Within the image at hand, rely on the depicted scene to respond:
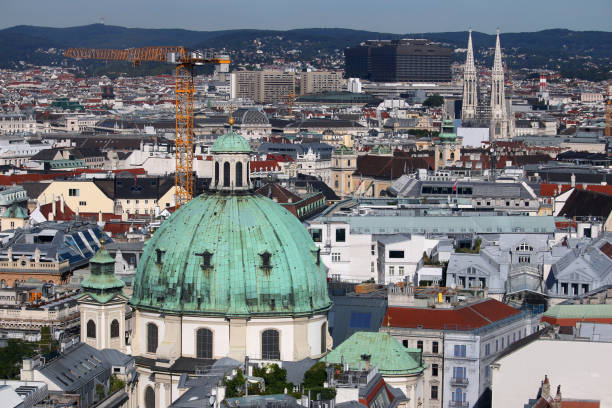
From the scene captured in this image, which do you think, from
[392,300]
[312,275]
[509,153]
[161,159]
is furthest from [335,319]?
[509,153]

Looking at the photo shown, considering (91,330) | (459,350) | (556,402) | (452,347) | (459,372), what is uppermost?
(91,330)

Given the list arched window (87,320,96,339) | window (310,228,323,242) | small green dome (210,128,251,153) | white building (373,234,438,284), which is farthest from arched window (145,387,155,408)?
window (310,228,323,242)

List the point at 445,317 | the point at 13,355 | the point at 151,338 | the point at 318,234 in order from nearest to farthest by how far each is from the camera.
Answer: the point at 151,338, the point at 13,355, the point at 445,317, the point at 318,234

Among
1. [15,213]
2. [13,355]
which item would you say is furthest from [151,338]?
[15,213]

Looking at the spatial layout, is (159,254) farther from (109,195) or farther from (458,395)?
(109,195)

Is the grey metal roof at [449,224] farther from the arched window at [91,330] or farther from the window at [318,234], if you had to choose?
the arched window at [91,330]

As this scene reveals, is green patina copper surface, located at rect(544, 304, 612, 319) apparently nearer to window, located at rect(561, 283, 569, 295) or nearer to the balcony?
the balcony
